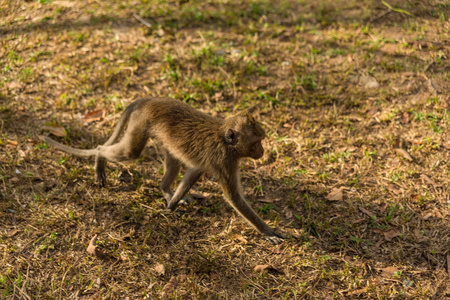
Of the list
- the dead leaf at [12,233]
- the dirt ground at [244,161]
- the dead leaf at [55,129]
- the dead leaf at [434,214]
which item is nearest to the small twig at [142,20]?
the dirt ground at [244,161]

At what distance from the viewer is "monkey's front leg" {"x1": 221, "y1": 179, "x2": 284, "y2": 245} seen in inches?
194

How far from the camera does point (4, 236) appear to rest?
15.7 feet

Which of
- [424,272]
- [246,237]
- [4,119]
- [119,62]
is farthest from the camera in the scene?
[119,62]

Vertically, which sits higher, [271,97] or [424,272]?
[271,97]

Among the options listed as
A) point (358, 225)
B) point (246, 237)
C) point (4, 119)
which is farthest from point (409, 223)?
point (4, 119)

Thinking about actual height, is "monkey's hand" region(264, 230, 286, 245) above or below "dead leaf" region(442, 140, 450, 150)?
below

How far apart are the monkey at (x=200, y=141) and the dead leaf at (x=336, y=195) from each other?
100 cm

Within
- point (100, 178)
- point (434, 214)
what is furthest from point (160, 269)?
point (434, 214)

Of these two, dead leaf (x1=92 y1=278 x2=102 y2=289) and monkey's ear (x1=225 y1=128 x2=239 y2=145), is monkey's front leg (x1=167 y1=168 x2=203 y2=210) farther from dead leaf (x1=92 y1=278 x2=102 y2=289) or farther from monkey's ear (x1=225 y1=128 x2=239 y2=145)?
dead leaf (x1=92 y1=278 x2=102 y2=289)

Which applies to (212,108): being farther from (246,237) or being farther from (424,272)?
(424,272)

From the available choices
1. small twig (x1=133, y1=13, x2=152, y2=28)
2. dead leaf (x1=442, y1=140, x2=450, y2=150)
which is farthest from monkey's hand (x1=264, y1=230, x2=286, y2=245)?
small twig (x1=133, y1=13, x2=152, y2=28)

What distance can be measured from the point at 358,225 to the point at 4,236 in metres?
4.42

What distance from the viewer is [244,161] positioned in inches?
243

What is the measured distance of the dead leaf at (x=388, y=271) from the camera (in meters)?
4.57
